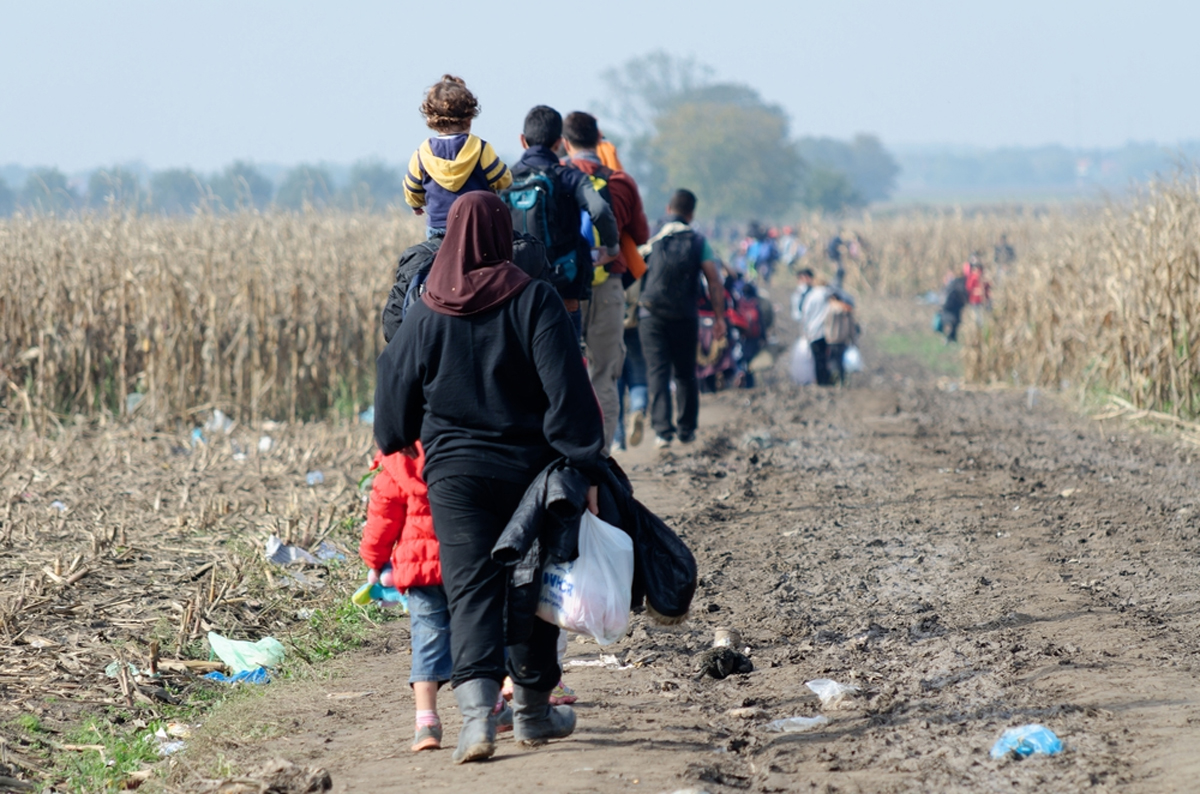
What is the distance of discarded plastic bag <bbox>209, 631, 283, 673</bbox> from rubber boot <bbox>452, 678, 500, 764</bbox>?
1.95 metres

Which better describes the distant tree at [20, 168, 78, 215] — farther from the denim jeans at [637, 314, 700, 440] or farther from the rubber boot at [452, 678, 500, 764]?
the rubber boot at [452, 678, 500, 764]

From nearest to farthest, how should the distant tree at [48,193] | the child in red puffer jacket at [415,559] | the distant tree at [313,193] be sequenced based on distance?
the child in red puffer jacket at [415,559], the distant tree at [48,193], the distant tree at [313,193]

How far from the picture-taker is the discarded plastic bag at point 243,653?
17.7 ft

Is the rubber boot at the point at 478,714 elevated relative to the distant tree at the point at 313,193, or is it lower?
lower

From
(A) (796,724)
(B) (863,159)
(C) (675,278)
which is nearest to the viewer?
(A) (796,724)

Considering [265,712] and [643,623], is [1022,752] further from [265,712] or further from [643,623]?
[265,712]

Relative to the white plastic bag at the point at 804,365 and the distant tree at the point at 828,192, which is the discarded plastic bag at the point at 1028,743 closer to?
the white plastic bag at the point at 804,365

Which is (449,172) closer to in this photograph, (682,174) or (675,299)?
(675,299)

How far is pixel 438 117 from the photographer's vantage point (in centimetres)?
482

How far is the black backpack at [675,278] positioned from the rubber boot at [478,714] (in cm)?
602

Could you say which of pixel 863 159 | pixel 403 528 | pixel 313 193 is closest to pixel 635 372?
pixel 403 528

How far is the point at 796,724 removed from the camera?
4.25 m

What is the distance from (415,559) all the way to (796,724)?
1.41 m

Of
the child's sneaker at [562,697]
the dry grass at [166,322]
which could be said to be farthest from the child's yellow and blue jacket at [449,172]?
the dry grass at [166,322]
